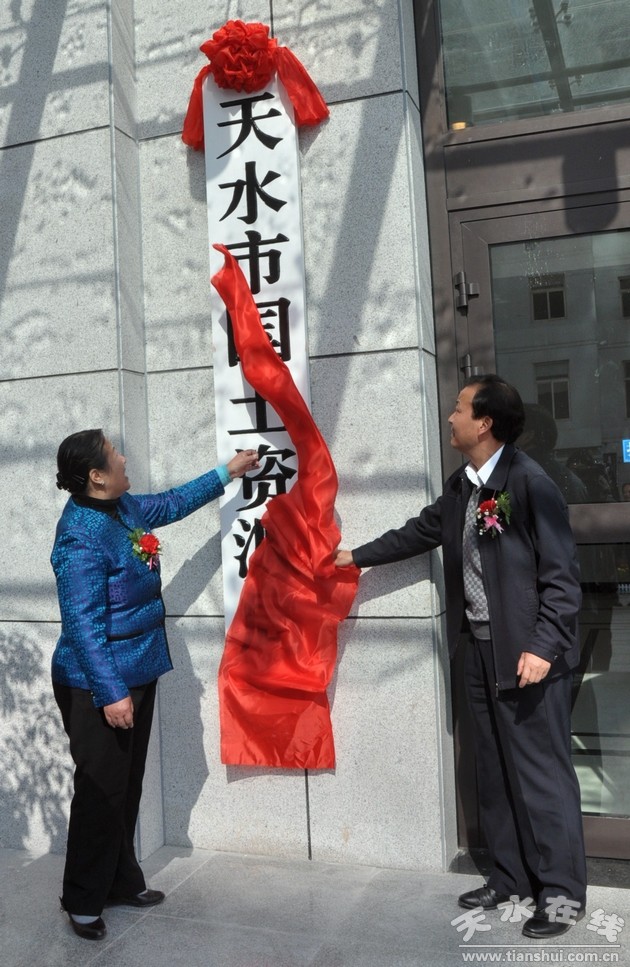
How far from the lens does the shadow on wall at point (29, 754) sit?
4.01 metres

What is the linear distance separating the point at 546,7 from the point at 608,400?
5.42 ft

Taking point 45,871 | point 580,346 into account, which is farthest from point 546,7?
point 45,871

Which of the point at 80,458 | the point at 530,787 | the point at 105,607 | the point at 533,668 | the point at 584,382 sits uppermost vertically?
the point at 584,382

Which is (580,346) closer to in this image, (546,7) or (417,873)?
(546,7)

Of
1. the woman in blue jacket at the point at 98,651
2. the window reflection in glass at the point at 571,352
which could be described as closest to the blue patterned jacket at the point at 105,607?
the woman in blue jacket at the point at 98,651

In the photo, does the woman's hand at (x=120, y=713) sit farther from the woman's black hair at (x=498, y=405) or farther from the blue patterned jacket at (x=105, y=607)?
the woman's black hair at (x=498, y=405)

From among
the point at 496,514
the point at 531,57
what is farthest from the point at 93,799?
the point at 531,57

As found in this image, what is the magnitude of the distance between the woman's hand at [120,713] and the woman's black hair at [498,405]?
1523mm

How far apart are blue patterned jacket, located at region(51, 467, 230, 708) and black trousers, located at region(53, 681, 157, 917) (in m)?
0.10

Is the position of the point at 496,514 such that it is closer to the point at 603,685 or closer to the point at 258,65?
the point at 603,685

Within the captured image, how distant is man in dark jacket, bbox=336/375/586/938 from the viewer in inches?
122

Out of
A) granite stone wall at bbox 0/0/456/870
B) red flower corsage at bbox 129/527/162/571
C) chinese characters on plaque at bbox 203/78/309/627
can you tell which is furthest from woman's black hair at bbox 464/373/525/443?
red flower corsage at bbox 129/527/162/571

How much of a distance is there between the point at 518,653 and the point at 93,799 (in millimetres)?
1515

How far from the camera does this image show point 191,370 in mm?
4027
